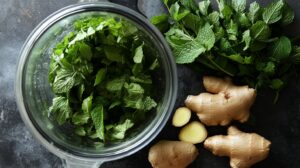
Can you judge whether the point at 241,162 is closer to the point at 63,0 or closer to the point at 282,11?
the point at 282,11

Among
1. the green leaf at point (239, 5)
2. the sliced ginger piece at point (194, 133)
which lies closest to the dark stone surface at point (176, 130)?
the sliced ginger piece at point (194, 133)

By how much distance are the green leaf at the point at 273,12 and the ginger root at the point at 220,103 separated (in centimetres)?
15

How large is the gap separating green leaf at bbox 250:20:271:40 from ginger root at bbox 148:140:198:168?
0.27 meters

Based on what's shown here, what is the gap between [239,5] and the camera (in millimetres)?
1018

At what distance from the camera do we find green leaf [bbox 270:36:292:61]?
3.31ft

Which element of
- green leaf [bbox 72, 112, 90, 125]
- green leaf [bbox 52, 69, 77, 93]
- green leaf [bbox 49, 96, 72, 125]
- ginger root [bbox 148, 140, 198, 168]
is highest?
green leaf [bbox 52, 69, 77, 93]

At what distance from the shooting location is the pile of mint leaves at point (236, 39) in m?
1.00

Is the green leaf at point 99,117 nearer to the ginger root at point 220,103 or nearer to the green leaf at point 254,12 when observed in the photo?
the ginger root at point 220,103

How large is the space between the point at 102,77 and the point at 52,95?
5.6 inches

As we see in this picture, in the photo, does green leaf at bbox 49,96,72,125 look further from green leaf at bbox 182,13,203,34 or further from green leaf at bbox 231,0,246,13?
green leaf at bbox 231,0,246,13

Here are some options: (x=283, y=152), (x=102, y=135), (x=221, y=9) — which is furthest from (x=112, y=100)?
(x=283, y=152)

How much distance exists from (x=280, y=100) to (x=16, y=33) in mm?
606

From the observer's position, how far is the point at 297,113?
3.51ft

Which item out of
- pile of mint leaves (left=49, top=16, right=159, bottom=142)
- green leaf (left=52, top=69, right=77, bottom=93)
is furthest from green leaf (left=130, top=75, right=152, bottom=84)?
green leaf (left=52, top=69, right=77, bottom=93)
